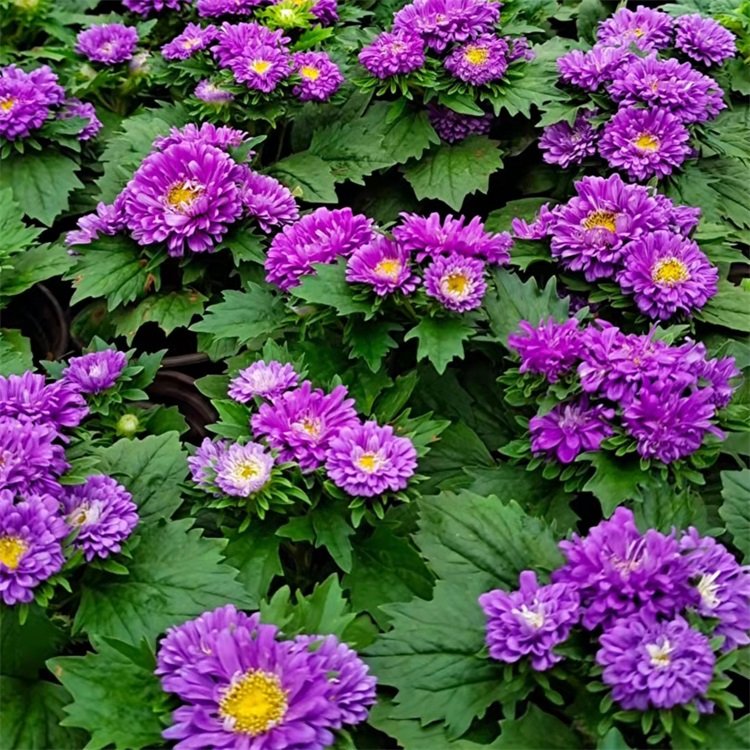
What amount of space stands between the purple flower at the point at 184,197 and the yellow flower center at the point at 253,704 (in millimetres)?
1334

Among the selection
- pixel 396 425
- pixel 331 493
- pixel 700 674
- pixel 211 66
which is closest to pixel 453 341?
pixel 396 425

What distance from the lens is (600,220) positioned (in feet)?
7.54

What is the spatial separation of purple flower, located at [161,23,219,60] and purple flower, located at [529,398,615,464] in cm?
178

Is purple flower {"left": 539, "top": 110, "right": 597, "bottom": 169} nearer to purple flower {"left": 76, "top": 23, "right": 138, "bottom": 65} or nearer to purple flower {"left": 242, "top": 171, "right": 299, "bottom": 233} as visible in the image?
purple flower {"left": 242, "top": 171, "right": 299, "bottom": 233}

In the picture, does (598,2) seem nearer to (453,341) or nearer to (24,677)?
(453,341)

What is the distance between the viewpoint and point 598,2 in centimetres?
332

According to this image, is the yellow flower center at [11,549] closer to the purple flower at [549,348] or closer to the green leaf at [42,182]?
the purple flower at [549,348]

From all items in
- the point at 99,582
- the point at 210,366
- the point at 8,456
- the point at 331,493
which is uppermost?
the point at 8,456

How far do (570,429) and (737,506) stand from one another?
0.36m

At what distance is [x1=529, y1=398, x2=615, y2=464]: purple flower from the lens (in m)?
1.92

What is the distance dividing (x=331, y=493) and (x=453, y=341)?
0.46m

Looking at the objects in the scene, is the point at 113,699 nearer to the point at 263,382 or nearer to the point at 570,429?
the point at 263,382

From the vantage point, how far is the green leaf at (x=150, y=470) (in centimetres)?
198

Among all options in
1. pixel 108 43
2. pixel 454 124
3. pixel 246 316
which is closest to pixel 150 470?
pixel 246 316
